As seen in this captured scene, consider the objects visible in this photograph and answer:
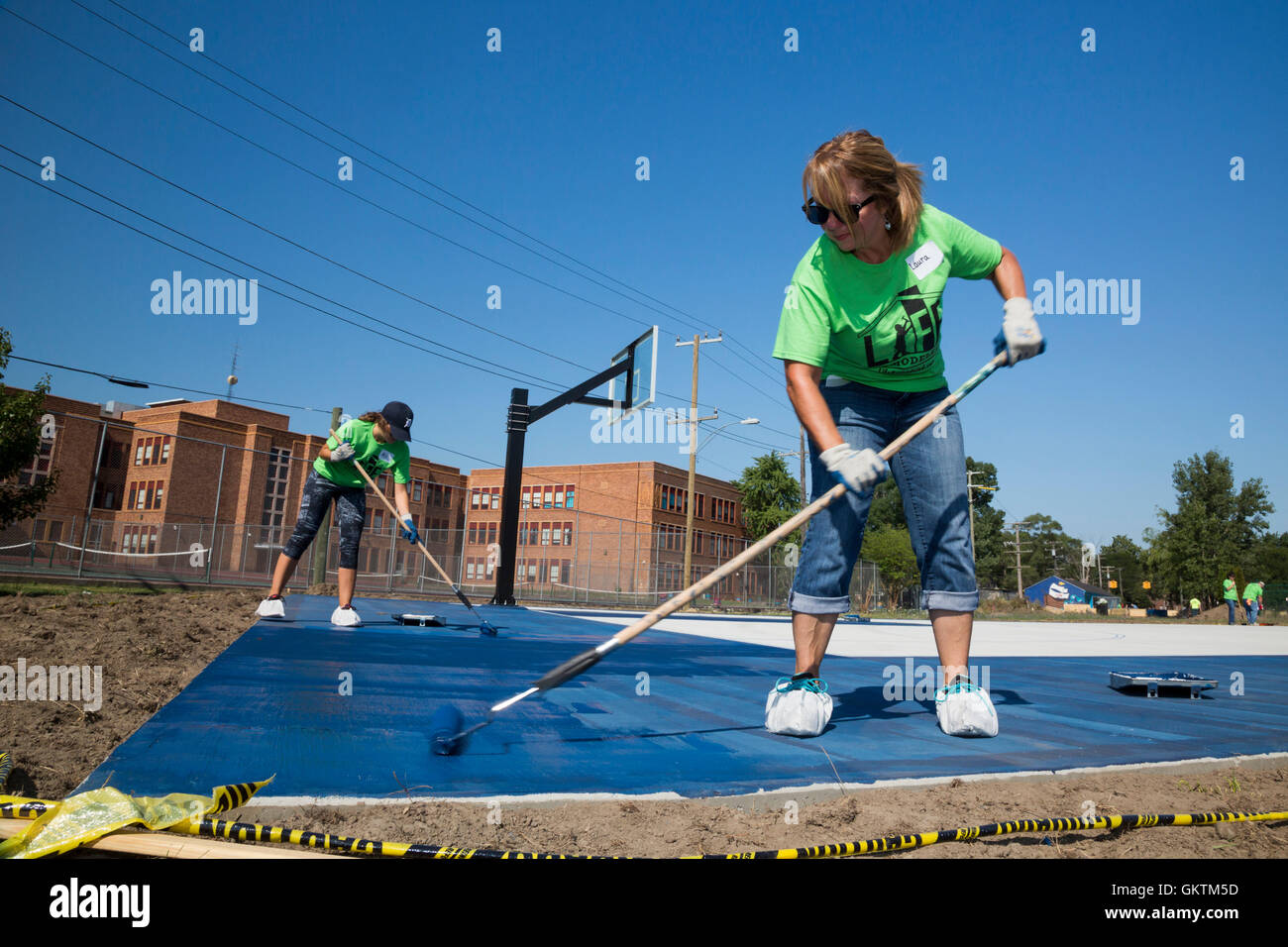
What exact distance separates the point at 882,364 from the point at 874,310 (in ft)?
0.69

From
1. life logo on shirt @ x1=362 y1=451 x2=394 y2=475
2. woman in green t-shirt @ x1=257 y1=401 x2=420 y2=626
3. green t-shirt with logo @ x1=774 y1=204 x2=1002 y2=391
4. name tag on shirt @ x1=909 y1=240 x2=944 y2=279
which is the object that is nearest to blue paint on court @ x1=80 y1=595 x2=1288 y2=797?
green t-shirt with logo @ x1=774 y1=204 x2=1002 y2=391

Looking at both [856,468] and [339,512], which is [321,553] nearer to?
[339,512]

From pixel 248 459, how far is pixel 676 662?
4316 centimetres

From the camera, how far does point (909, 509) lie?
2.85 meters

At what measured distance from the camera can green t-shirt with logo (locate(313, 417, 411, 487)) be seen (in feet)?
20.6

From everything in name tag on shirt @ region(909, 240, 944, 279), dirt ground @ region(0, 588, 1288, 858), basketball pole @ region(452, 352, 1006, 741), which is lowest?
dirt ground @ region(0, 588, 1288, 858)

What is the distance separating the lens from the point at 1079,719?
10.3ft

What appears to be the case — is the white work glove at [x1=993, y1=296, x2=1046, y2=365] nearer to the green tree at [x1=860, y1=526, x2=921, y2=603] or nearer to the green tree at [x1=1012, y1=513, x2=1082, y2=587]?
the green tree at [x1=860, y1=526, x2=921, y2=603]

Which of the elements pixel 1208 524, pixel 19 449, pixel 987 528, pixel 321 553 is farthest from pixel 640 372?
pixel 987 528

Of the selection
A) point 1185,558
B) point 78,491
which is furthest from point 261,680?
point 1185,558

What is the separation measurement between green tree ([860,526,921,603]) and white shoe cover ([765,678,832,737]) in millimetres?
42673

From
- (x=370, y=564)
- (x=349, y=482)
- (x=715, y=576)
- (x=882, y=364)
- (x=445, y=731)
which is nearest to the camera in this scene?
(x=445, y=731)

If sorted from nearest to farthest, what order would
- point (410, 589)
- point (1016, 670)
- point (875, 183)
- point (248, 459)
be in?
1. point (875, 183)
2. point (1016, 670)
3. point (410, 589)
4. point (248, 459)
